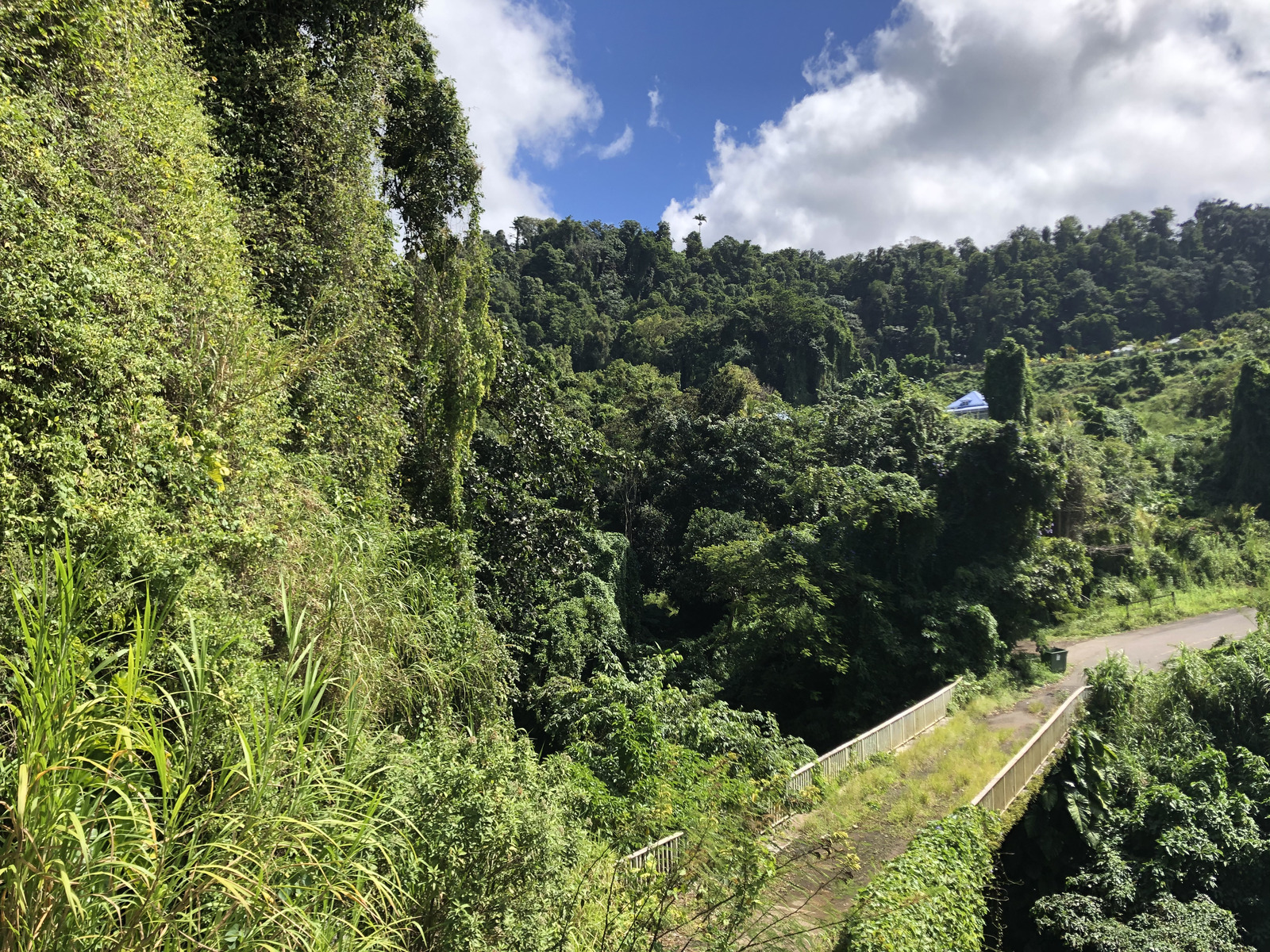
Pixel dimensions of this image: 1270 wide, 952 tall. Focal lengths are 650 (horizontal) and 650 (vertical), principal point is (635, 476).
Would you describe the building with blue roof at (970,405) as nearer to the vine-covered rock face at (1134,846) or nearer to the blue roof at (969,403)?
the blue roof at (969,403)

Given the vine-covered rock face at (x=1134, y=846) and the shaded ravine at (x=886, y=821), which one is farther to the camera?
the vine-covered rock face at (x=1134, y=846)

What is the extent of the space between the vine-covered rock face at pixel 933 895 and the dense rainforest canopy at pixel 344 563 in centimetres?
150

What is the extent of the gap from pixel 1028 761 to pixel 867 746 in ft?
7.92

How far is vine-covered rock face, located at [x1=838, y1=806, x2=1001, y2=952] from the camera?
16.8 ft

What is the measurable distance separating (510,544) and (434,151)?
6.07m

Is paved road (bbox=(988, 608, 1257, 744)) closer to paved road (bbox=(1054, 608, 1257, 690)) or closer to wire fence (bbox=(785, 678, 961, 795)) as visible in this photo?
paved road (bbox=(1054, 608, 1257, 690))

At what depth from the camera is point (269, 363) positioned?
14.5 ft

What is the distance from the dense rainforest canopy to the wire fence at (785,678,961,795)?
25.6 inches

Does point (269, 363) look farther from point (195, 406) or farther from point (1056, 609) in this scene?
point (1056, 609)

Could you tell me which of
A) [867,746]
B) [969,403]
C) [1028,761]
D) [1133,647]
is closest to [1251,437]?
[1133,647]

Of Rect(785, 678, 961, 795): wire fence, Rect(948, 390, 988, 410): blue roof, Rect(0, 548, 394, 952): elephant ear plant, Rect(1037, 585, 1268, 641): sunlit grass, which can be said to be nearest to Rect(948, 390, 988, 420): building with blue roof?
Rect(948, 390, 988, 410): blue roof

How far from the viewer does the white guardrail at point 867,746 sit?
5.10 metres

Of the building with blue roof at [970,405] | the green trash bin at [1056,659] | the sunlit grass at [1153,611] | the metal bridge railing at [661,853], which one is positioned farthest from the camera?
the building with blue roof at [970,405]

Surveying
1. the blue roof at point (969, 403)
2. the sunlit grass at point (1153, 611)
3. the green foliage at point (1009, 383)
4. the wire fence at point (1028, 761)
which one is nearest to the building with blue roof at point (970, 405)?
the blue roof at point (969, 403)
